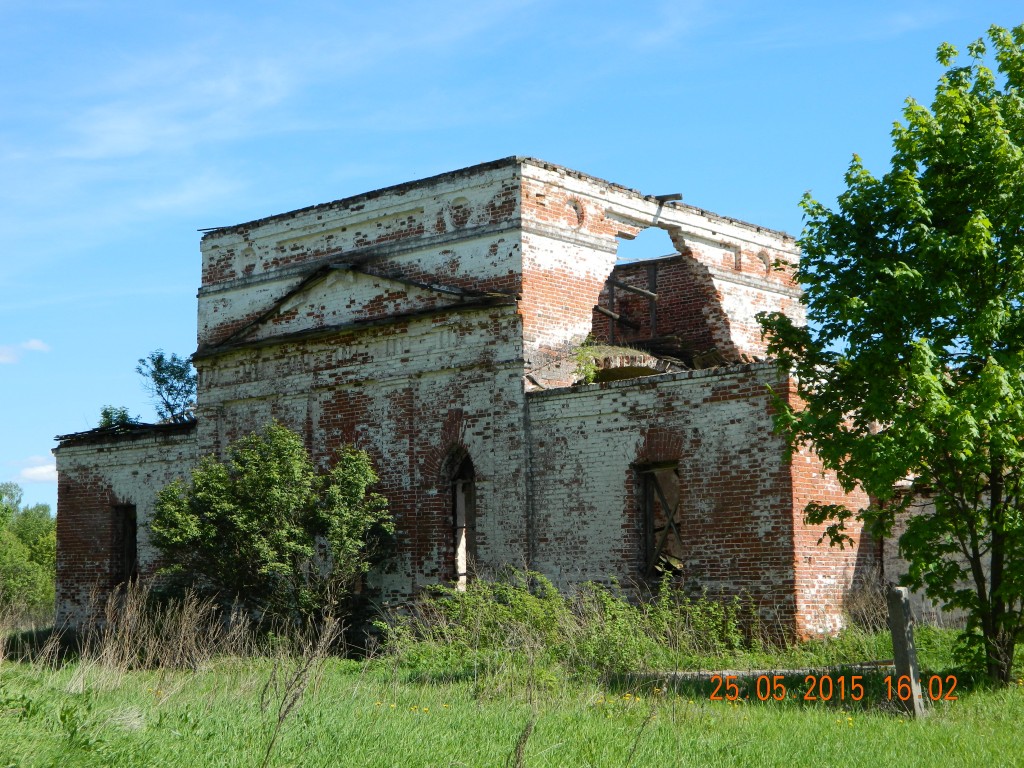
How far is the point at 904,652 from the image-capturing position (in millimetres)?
10859

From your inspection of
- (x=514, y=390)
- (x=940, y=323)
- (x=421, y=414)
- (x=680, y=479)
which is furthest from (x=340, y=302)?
(x=940, y=323)

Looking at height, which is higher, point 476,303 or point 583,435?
point 476,303

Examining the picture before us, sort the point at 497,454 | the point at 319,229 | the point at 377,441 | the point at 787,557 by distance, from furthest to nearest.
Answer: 1. the point at 319,229
2. the point at 377,441
3. the point at 497,454
4. the point at 787,557

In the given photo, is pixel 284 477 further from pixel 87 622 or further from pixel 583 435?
pixel 87 622

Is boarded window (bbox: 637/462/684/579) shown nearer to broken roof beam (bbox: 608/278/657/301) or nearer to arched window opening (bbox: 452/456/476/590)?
arched window opening (bbox: 452/456/476/590)

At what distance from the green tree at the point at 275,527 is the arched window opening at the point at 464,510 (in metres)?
1.04

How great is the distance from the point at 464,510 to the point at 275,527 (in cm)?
288

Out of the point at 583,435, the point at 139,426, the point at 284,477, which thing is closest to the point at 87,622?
the point at 139,426

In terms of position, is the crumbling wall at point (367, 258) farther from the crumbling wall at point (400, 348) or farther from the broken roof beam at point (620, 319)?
the broken roof beam at point (620, 319)

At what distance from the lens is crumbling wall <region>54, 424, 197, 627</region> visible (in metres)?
22.7

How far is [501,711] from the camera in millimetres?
10242

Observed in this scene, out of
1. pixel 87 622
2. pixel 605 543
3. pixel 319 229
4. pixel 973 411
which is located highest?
pixel 319 229

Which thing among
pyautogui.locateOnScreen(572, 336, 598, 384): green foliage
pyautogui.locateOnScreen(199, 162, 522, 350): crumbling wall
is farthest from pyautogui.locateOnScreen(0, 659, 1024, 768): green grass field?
pyautogui.locateOnScreen(199, 162, 522, 350): crumbling wall

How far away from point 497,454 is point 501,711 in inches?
313
